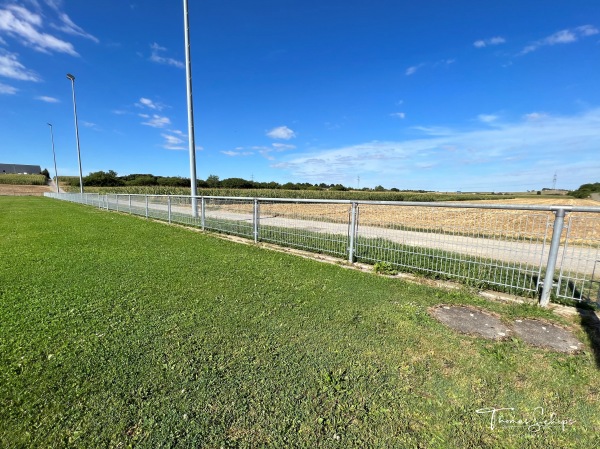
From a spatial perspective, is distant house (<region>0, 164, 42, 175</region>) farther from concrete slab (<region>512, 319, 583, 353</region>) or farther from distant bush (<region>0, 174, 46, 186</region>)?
concrete slab (<region>512, 319, 583, 353</region>)

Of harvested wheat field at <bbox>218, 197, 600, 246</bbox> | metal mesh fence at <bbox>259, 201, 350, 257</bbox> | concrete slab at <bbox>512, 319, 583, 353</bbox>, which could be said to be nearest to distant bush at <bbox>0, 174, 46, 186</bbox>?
metal mesh fence at <bbox>259, 201, 350, 257</bbox>

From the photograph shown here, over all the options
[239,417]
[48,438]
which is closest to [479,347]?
[239,417]

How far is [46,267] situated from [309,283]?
477 cm

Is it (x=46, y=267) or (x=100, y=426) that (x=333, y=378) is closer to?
(x=100, y=426)

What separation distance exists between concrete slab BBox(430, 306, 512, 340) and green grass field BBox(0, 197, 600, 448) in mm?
184

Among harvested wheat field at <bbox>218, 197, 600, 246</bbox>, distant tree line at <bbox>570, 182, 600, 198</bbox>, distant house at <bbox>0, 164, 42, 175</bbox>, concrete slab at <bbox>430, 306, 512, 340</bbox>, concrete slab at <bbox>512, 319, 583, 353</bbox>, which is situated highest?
distant house at <bbox>0, 164, 42, 175</bbox>

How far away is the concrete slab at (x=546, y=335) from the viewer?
2.88 m

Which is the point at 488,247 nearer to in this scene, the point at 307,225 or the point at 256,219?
the point at 307,225

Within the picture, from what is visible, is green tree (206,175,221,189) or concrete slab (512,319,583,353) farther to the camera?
green tree (206,175,221,189)

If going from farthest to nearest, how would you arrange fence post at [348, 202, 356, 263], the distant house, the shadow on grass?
the distant house → fence post at [348, 202, 356, 263] → the shadow on grass

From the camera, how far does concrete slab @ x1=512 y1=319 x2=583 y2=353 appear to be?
9.45ft

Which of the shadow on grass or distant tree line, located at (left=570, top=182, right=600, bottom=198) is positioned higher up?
distant tree line, located at (left=570, top=182, right=600, bottom=198)

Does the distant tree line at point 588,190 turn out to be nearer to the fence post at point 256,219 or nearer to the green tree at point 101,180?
the fence post at point 256,219

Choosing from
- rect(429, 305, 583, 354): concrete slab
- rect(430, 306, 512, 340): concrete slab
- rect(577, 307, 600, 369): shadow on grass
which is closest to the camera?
rect(577, 307, 600, 369): shadow on grass
